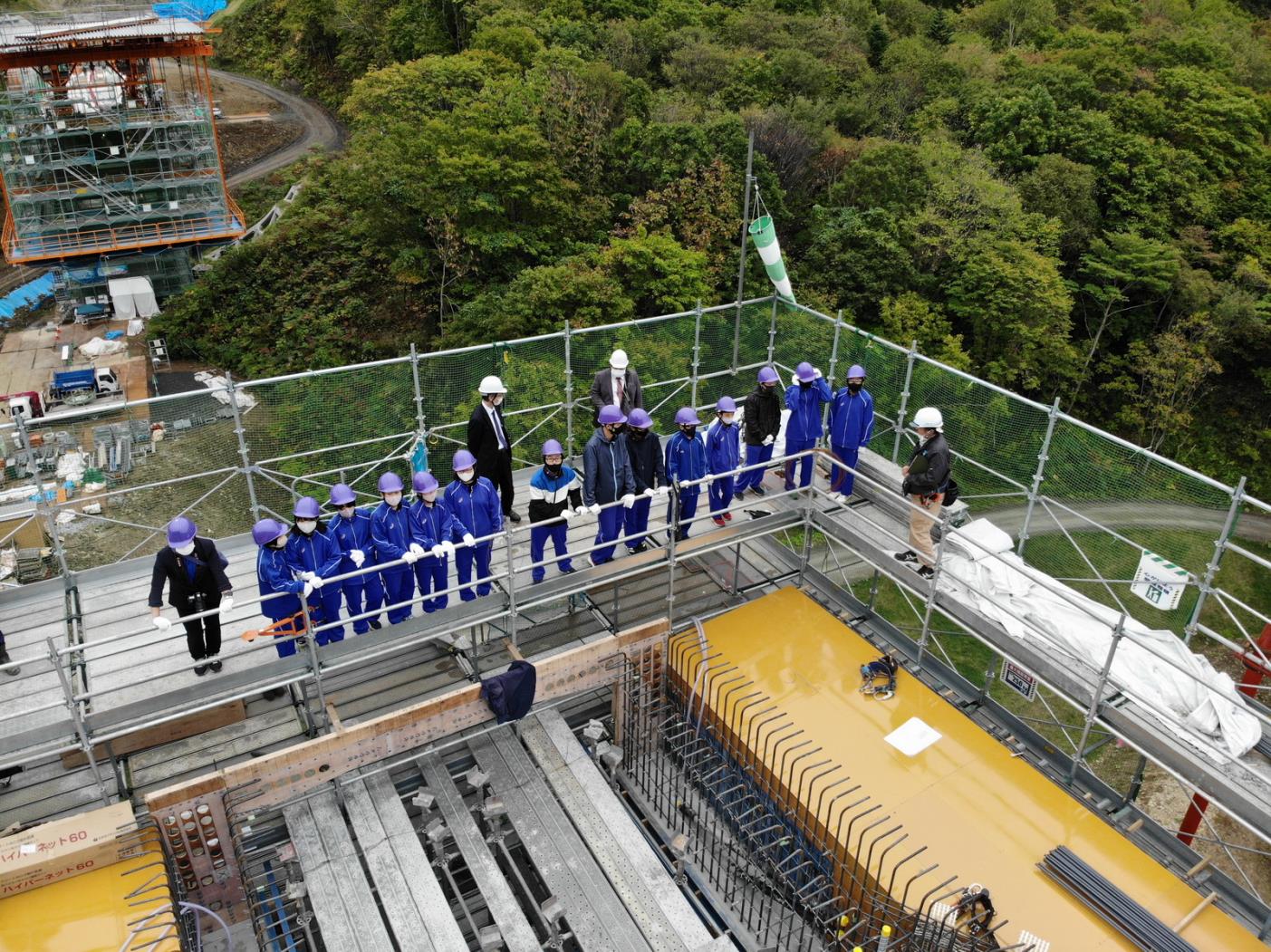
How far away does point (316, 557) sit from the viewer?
32.6 feet

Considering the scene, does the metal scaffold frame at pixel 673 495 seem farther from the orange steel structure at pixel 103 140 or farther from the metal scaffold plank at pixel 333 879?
the orange steel structure at pixel 103 140

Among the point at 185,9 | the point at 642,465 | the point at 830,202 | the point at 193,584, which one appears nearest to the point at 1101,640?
the point at 642,465

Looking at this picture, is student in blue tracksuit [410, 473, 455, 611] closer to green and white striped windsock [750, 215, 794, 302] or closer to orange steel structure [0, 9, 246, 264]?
green and white striped windsock [750, 215, 794, 302]

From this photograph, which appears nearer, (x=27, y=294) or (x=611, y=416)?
(x=611, y=416)

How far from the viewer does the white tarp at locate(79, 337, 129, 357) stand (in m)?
39.0

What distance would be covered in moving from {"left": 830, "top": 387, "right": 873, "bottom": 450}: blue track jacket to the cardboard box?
8854 millimetres

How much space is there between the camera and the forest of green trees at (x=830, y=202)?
30.0 m

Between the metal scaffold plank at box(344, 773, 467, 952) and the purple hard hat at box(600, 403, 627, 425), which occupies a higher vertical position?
the purple hard hat at box(600, 403, 627, 425)

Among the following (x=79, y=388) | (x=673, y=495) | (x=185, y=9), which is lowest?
(x=79, y=388)

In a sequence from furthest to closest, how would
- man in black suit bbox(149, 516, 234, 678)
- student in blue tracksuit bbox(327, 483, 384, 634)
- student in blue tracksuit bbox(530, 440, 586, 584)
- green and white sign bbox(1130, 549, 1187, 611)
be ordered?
green and white sign bbox(1130, 549, 1187, 611), student in blue tracksuit bbox(530, 440, 586, 584), student in blue tracksuit bbox(327, 483, 384, 634), man in black suit bbox(149, 516, 234, 678)

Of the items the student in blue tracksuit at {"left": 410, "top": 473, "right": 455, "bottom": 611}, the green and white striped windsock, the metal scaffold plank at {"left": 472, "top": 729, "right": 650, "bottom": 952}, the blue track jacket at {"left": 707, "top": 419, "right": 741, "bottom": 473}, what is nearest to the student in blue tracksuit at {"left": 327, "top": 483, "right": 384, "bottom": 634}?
the student in blue tracksuit at {"left": 410, "top": 473, "right": 455, "bottom": 611}

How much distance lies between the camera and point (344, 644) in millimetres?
9930

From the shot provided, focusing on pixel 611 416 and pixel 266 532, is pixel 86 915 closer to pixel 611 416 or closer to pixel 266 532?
pixel 266 532

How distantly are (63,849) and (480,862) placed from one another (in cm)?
353
